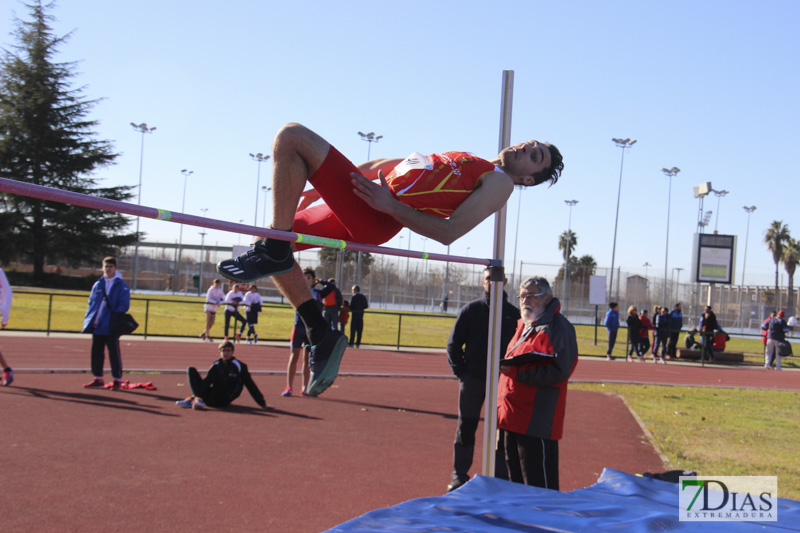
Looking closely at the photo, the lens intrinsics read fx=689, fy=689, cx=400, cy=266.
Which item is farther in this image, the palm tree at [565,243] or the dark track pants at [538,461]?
the palm tree at [565,243]

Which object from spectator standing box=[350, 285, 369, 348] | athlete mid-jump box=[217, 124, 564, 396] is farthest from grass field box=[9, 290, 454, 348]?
athlete mid-jump box=[217, 124, 564, 396]

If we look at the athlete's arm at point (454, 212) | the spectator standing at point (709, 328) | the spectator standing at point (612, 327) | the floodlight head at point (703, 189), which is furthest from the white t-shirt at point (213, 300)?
the floodlight head at point (703, 189)

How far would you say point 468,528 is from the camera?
2.81 metres

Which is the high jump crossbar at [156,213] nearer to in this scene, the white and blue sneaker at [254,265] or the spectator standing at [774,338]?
the white and blue sneaker at [254,265]

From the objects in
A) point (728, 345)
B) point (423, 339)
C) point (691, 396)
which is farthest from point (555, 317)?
point (728, 345)

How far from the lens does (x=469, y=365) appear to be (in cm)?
548

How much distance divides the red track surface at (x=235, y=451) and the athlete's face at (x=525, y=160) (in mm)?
2677

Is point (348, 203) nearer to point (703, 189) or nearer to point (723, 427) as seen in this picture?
point (723, 427)

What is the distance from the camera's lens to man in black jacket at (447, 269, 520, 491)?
5445 millimetres

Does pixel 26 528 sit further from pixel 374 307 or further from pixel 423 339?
pixel 374 307

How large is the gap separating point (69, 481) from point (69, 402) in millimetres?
3383

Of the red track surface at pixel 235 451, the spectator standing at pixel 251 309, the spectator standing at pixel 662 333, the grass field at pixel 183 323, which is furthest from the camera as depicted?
the spectator standing at pixel 662 333

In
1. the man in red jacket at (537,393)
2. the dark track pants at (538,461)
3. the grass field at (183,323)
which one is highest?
the man in red jacket at (537,393)

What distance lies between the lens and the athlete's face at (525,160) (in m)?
3.55
